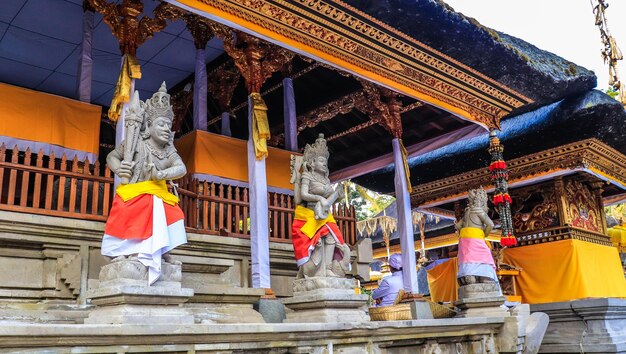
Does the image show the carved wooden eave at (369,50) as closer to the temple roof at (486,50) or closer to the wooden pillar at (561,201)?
the temple roof at (486,50)

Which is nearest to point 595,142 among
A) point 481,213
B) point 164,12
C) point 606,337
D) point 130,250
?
point 606,337

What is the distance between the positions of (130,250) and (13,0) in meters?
6.28

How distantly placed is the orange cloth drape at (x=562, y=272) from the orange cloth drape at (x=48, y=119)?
9.65 metres

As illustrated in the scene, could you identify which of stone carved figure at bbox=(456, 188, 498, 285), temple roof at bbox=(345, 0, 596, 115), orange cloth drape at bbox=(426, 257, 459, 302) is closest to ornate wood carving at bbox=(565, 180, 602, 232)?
temple roof at bbox=(345, 0, 596, 115)

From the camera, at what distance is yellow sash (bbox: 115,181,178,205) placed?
4891mm

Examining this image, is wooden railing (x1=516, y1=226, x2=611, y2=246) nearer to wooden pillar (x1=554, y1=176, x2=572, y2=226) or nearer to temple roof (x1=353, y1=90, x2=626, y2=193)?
wooden pillar (x1=554, y1=176, x2=572, y2=226)

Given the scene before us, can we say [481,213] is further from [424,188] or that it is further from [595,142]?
[424,188]

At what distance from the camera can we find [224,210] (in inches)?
329

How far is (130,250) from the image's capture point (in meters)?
4.73

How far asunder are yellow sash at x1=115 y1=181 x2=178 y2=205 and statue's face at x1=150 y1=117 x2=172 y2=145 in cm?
39

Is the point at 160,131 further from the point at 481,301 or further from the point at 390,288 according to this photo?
the point at 390,288

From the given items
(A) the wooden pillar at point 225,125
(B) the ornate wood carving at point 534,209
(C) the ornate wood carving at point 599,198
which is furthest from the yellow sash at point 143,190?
(C) the ornate wood carving at point 599,198

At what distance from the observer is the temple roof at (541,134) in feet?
36.8

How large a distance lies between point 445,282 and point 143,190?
9747 millimetres
